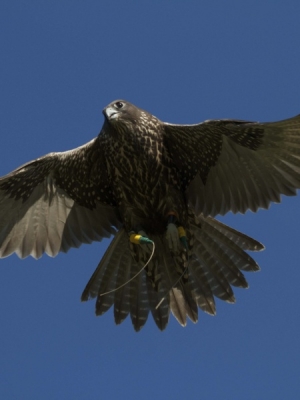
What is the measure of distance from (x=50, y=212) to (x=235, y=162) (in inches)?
76.5

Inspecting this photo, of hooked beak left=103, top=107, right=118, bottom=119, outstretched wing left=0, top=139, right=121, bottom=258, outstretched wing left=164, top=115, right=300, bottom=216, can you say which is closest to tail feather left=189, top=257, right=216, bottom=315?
outstretched wing left=164, top=115, right=300, bottom=216

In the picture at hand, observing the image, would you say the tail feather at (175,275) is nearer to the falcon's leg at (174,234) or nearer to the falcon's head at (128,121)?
the falcon's leg at (174,234)

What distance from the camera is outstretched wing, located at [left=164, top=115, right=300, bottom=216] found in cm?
1077

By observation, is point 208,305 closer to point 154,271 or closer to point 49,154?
point 154,271

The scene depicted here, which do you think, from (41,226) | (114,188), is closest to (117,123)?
(114,188)

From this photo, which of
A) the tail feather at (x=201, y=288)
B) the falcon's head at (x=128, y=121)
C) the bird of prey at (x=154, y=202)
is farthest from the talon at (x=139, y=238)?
the falcon's head at (x=128, y=121)

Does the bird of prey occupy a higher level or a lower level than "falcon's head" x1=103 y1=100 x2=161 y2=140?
lower

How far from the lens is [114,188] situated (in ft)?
36.5

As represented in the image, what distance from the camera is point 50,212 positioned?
11.7 metres

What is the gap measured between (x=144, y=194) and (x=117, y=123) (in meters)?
0.71

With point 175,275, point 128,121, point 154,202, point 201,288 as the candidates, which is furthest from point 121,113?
point 201,288

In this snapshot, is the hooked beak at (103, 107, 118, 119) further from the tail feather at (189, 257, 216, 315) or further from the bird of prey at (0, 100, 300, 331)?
the tail feather at (189, 257, 216, 315)

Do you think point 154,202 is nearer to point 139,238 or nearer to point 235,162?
point 139,238

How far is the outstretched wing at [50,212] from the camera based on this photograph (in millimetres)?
11438
